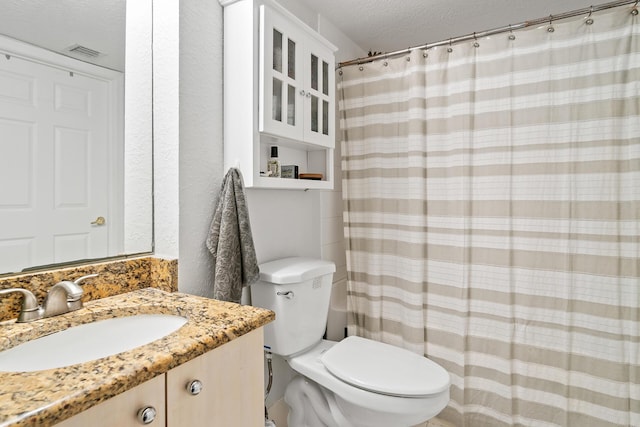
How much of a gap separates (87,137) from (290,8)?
1.18 metres

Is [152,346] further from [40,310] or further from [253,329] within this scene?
[40,310]

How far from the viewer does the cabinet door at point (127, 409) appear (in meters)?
0.58

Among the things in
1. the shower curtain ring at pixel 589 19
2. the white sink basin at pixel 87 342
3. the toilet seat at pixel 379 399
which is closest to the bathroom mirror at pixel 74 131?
the white sink basin at pixel 87 342

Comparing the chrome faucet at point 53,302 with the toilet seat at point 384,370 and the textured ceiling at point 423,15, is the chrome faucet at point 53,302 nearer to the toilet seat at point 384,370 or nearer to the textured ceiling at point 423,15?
the toilet seat at point 384,370

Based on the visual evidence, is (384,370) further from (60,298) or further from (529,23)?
(529,23)

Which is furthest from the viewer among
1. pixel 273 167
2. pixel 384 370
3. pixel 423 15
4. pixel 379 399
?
pixel 423 15

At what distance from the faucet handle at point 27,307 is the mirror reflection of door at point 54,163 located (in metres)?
0.10

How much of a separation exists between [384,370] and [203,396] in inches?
31.0

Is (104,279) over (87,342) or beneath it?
over

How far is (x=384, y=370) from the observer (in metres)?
1.35

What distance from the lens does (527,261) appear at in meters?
1.56

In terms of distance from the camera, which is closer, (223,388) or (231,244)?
(223,388)

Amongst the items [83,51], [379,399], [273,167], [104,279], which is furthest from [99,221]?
[379,399]

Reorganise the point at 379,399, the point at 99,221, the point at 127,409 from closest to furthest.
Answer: the point at 127,409
the point at 99,221
the point at 379,399
